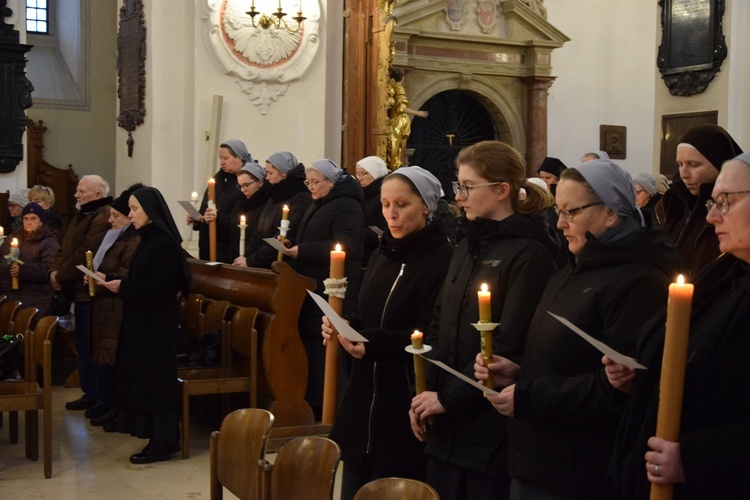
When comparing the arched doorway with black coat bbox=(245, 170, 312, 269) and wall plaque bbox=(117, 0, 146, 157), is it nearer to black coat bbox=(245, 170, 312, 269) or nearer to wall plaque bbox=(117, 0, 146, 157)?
wall plaque bbox=(117, 0, 146, 157)

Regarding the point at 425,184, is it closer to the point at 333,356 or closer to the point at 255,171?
the point at 333,356

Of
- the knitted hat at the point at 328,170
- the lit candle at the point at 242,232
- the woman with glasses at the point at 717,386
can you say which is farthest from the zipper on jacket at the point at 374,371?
the lit candle at the point at 242,232

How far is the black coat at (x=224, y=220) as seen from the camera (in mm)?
7551

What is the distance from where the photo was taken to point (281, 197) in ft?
22.8

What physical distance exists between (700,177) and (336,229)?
2865 mm

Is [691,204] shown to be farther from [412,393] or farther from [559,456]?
[559,456]

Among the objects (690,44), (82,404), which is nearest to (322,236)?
(82,404)

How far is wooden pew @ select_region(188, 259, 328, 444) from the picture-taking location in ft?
19.7

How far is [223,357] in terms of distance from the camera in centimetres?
634

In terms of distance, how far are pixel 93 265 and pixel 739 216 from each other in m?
4.90

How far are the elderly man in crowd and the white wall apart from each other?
12.2 metres

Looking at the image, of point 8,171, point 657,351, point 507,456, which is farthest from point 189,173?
point 657,351

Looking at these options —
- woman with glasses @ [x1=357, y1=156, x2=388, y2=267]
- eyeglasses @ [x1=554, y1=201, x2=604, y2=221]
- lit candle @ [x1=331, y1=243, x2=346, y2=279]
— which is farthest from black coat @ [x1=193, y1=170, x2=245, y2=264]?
eyeglasses @ [x1=554, y1=201, x2=604, y2=221]

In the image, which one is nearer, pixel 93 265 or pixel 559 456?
pixel 559 456
